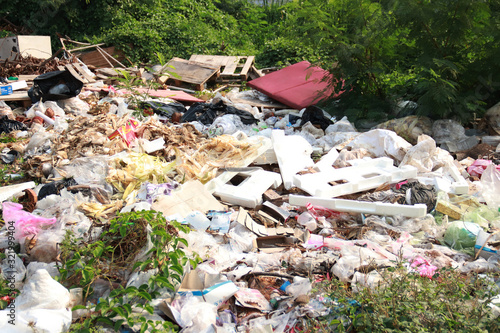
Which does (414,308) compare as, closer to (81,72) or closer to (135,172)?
(135,172)

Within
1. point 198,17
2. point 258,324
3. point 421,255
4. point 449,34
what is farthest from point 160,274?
point 198,17

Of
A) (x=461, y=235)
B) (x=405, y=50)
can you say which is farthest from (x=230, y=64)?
(x=461, y=235)

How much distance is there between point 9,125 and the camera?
21.4 ft

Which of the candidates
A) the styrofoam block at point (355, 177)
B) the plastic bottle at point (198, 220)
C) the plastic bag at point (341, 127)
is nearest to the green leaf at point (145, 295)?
the plastic bottle at point (198, 220)

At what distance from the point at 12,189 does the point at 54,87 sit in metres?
3.31

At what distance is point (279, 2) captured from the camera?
15.9m

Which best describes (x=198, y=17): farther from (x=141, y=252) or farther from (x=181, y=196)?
(x=141, y=252)


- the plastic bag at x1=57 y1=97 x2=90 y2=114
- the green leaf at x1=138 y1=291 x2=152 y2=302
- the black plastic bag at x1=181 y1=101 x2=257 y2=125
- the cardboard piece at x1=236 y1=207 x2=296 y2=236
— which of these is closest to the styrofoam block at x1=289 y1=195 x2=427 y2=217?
the cardboard piece at x1=236 y1=207 x2=296 y2=236

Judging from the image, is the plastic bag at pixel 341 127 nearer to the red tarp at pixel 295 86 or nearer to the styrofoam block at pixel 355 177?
the red tarp at pixel 295 86

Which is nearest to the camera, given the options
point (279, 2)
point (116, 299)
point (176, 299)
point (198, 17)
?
point (116, 299)

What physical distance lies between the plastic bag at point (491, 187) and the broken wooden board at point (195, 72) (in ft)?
19.8

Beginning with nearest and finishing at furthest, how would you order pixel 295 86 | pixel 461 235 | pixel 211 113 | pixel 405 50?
pixel 461 235
pixel 405 50
pixel 211 113
pixel 295 86

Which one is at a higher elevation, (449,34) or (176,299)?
(449,34)

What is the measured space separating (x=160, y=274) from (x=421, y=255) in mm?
2018
